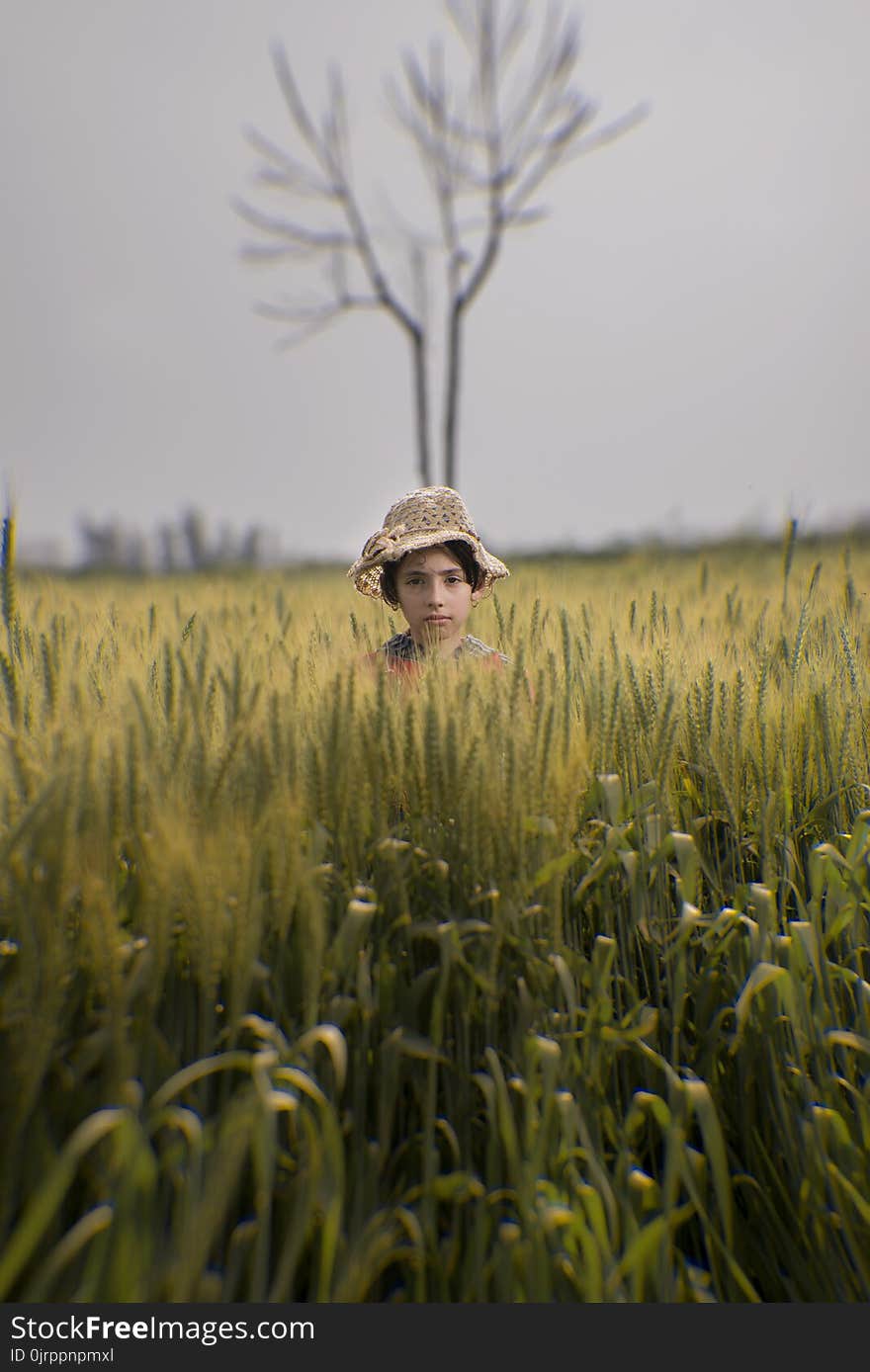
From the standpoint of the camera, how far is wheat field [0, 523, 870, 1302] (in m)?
0.79

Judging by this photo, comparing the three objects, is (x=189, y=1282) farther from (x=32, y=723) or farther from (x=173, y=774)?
(x=32, y=723)

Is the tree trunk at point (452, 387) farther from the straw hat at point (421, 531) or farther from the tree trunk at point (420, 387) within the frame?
the straw hat at point (421, 531)

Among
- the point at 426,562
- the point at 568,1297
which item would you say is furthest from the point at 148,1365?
the point at 426,562

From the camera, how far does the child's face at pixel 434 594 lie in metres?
2.06

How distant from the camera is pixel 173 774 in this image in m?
1.02

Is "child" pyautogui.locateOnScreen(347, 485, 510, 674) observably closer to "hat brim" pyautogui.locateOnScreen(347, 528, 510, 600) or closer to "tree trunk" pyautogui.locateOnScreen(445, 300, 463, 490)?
"hat brim" pyautogui.locateOnScreen(347, 528, 510, 600)

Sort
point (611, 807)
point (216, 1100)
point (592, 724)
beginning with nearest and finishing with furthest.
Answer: point (216, 1100) → point (611, 807) → point (592, 724)

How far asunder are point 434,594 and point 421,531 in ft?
0.62

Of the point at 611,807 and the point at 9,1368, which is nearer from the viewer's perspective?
the point at 9,1368

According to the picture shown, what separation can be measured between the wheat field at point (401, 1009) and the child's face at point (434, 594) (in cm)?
71

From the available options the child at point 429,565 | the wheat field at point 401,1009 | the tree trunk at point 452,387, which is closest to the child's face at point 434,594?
the child at point 429,565

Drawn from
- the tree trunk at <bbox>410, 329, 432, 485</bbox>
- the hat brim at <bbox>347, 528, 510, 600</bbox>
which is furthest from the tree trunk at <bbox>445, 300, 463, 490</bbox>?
the hat brim at <bbox>347, 528, 510, 600</bbox>

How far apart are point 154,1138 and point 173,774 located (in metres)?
0.38

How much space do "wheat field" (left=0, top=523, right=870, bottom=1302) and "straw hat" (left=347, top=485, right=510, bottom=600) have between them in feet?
2.46
